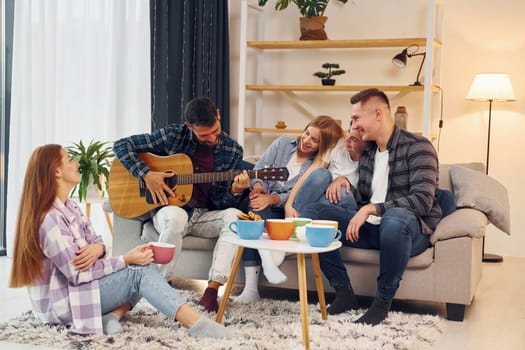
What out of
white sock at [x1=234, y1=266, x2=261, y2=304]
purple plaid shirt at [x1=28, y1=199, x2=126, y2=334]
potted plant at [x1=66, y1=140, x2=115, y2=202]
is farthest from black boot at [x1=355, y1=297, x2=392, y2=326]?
potted plant at [x1=66, y1=140, x2=115, y2=202]

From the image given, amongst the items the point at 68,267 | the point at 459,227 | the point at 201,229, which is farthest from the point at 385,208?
the point at 68,267

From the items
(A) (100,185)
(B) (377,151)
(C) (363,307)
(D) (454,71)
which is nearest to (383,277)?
(C) (363,307)

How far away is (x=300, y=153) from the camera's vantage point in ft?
11.5

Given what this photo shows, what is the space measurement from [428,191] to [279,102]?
258cm

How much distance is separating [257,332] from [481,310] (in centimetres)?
120

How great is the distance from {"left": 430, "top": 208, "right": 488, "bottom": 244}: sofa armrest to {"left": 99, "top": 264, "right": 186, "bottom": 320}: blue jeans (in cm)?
114

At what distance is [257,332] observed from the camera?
267 cm

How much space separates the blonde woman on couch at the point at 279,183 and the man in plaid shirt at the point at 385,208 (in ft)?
0.65

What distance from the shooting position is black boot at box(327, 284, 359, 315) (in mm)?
3027

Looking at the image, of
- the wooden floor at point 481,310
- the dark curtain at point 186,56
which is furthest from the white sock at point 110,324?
the dark curtain at point 186,56

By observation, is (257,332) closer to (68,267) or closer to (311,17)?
(68,267)

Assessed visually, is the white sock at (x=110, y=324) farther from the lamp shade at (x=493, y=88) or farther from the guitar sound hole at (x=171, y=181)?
the lamp shade at (x=493, y=88)

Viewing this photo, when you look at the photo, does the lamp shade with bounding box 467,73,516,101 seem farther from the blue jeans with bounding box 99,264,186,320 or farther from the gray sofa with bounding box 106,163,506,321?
the blue jeans with bounding box 99,264,186,320

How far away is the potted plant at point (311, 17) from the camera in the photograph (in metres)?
5.00
